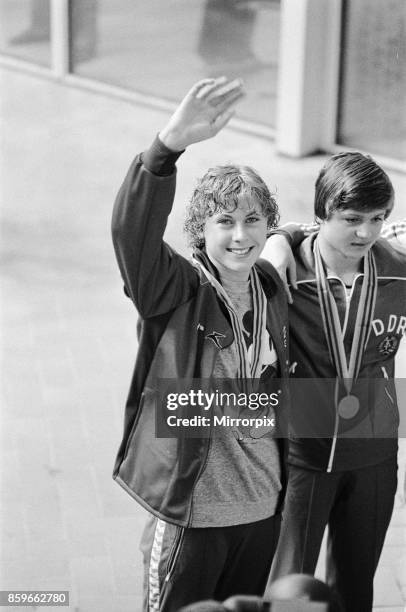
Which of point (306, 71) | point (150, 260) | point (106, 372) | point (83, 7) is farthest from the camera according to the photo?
point (83, 7)

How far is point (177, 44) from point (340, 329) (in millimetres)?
8190

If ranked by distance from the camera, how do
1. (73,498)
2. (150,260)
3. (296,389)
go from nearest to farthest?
(150,260), (296,389), (73,498)

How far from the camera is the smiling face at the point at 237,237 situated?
3.30 metres

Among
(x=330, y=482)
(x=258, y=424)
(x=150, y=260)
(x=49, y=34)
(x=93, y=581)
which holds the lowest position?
(x=93, y=581)

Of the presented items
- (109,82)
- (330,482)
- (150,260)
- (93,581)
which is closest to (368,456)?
(330,482)

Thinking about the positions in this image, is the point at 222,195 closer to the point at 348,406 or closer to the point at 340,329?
the point at 340,329

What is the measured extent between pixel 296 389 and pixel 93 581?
1500 mm

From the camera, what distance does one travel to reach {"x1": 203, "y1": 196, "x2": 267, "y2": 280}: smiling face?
3299mm

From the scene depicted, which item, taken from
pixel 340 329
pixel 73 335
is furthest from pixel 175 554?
pixel 73 335

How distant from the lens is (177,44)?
11.3 meters

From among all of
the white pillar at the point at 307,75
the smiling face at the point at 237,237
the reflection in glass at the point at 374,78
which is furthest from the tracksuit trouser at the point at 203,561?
the white pillar at the point at 307,75

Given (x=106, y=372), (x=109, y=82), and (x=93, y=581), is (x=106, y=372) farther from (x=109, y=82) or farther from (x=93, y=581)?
(x=109, y=82)

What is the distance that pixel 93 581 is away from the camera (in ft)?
15.1

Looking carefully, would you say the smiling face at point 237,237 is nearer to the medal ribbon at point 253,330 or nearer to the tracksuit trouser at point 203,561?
the medal ribbon at point 253,330
